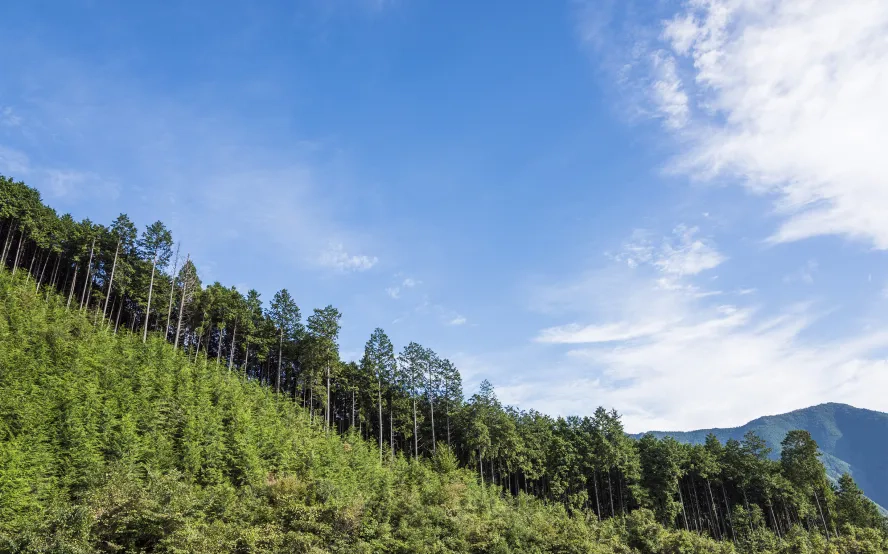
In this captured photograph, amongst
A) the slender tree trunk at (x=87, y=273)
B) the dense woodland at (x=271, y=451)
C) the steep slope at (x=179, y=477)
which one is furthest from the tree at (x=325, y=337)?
the slender tree trunk at (x=87, y=273)

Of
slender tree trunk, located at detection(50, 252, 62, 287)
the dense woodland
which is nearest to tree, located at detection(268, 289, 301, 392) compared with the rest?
the dense woodland

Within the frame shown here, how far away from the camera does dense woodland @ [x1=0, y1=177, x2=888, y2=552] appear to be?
22000mm

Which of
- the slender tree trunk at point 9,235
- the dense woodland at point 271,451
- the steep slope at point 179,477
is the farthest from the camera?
the slender tree trunk at point 9,235

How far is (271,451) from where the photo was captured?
3338 centimetres

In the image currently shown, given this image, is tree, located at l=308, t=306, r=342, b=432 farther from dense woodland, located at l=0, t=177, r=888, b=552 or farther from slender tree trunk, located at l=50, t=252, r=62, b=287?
slender tree trunk, located at l=50, t=252, r=62, b=287

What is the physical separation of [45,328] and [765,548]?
226ft

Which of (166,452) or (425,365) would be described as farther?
(425,365)

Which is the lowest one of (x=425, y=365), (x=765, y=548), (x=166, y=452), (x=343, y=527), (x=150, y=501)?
(x=765, y=548)

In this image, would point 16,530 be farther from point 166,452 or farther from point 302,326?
point 302,326

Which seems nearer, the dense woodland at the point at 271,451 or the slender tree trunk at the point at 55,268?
the dense woodland at the point at 271,451

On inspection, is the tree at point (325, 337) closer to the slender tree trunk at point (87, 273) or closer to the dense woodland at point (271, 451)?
the dense woodland at point (271, 451)

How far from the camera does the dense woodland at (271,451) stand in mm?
22000

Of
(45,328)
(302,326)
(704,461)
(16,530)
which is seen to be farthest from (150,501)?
(704,461)

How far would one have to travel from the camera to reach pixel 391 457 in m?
55.1
